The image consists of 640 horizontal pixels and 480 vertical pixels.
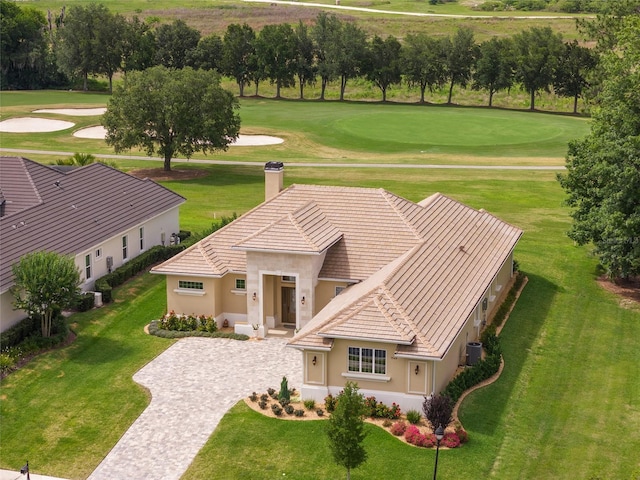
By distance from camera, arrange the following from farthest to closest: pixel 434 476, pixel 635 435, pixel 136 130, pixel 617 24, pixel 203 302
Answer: pixel 617 24 → pixel 136 130 → pixel 203 302 → pixel 635 435 → pixel 434 476

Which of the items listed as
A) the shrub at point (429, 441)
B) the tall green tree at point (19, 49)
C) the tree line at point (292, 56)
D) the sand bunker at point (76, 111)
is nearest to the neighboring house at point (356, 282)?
the shrub at point (429, 441)

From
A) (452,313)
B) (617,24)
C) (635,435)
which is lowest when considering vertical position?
(635,435)

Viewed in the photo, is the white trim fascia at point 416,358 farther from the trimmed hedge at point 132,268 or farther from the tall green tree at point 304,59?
the tall green tree at point 304,59

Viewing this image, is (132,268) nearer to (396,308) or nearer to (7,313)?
(7,313)

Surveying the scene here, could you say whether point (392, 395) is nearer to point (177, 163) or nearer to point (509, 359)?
point (509, 359)

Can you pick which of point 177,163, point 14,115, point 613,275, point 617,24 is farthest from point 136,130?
point 617,24

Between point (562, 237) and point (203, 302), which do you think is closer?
point (203, 302)
